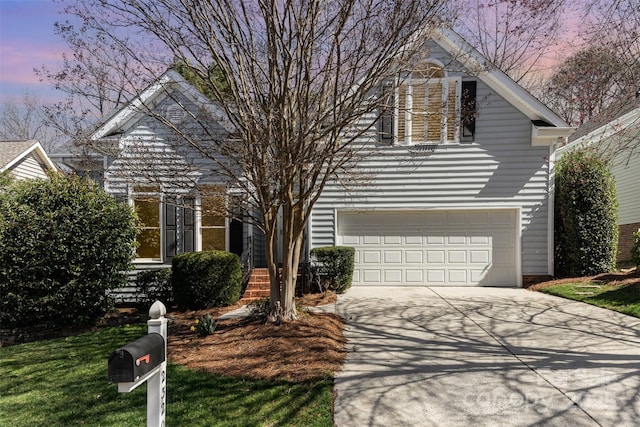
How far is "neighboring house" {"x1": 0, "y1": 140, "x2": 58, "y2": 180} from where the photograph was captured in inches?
648

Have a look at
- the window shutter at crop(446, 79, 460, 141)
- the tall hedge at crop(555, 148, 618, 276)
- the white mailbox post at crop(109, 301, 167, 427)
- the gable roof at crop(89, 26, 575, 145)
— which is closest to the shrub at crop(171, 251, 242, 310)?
the gable roof at crop(89, 26, 575, 145)

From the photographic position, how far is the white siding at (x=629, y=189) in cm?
1730

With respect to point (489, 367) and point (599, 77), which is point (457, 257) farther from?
point (489, 367)

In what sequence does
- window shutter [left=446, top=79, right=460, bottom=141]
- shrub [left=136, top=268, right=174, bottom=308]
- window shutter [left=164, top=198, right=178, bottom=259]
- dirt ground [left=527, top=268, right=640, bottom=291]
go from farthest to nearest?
window shutter [left=164, top=198, right=178, bottom=259], window shutter [left=446, top=79, right=460, bottom=141], shrub [left=136, top=268, right=174, bottom=308], dirt ground [left=527, top=268, right=640, bottom=291]

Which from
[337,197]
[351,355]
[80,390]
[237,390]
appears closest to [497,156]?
[337,197]

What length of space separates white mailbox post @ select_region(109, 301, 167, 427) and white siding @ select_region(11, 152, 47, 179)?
57.2 ft

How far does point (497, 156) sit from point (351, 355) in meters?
7.86

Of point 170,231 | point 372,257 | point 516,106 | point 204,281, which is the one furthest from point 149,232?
point 516,106

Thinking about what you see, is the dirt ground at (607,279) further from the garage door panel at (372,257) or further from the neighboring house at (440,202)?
the garage door panel at (372,257)

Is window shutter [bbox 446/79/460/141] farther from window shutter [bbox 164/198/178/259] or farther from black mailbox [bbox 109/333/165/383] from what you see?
black mailbox [bbox 109/333/165/383]

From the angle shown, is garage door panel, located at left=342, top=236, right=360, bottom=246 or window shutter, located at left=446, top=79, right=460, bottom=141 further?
garage door panel, located at left=342, top=236, right=360, bottom=246

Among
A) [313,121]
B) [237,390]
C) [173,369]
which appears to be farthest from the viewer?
[313,121]

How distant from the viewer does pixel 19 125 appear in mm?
27766

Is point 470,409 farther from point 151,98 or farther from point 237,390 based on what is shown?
point 151,98
